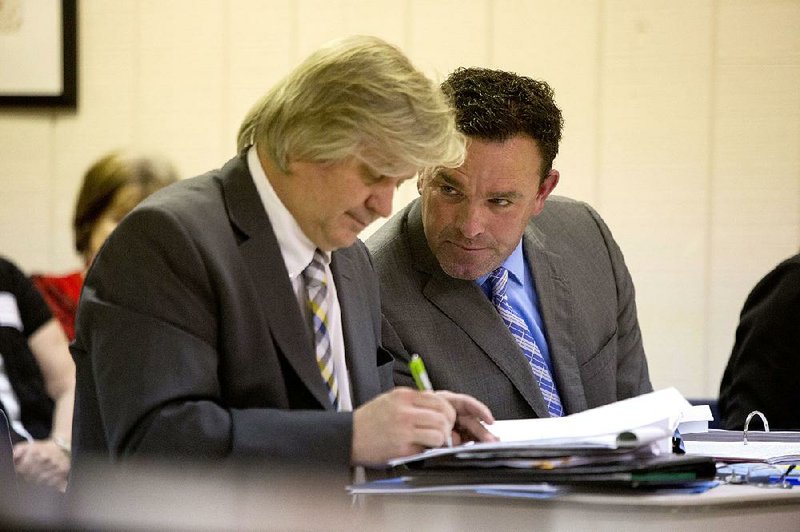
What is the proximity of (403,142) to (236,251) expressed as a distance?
268 millimetres

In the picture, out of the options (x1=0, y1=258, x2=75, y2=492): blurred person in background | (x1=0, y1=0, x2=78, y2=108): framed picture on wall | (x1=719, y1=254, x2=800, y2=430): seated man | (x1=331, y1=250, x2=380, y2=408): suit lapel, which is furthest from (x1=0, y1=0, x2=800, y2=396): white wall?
(x1=331, y1=250, x2=380, y2=408): suit lapel

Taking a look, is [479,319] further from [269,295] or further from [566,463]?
Answer: [566,463]

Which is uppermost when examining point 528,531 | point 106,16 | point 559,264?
point 106,16

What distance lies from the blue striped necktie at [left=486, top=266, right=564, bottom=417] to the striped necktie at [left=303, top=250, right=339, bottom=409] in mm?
565

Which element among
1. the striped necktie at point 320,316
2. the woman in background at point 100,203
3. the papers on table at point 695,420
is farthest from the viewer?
the woman in background at point 100,203

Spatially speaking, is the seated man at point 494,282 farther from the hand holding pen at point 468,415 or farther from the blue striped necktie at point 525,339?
the hand holding pen at point 468,415

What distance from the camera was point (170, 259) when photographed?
1479 mm

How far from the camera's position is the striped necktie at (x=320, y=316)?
1648mm

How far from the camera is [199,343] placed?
1460 mm

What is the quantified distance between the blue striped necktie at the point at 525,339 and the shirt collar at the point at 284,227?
627 millimetres

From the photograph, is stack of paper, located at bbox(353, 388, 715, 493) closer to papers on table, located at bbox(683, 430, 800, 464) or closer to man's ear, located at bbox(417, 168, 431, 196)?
papers on table, located at bbox(683, 430, 800, 464)

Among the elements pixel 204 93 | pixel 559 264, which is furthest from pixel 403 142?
pixel 204 93

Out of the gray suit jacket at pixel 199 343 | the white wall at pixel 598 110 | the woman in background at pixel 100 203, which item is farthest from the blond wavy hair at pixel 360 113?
the white wall at pixel 598 110

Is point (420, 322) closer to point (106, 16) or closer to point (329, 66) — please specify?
point (329, 66)
